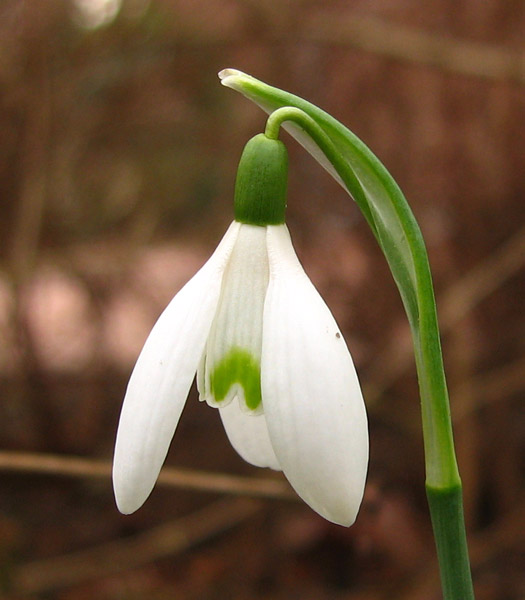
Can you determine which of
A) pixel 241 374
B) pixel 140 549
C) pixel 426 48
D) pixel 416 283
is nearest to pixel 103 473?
pixel 241 374

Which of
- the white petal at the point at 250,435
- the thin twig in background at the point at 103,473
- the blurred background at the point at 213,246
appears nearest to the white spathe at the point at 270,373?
the white petal at the point at 250,435

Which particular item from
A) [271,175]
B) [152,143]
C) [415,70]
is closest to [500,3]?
[415,70]

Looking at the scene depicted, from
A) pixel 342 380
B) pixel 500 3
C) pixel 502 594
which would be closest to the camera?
pixel 342 380

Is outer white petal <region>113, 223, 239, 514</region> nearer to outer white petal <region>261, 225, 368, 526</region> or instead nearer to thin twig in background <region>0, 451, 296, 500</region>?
outer white petal <region>261, 225, 368, 526</region>

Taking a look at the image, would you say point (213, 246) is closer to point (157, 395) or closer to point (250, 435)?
point (250, 435)

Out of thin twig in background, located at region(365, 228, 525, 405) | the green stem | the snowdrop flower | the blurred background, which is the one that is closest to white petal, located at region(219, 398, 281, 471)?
the snowdrop flower

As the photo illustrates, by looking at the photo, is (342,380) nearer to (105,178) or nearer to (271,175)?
(271,175)
